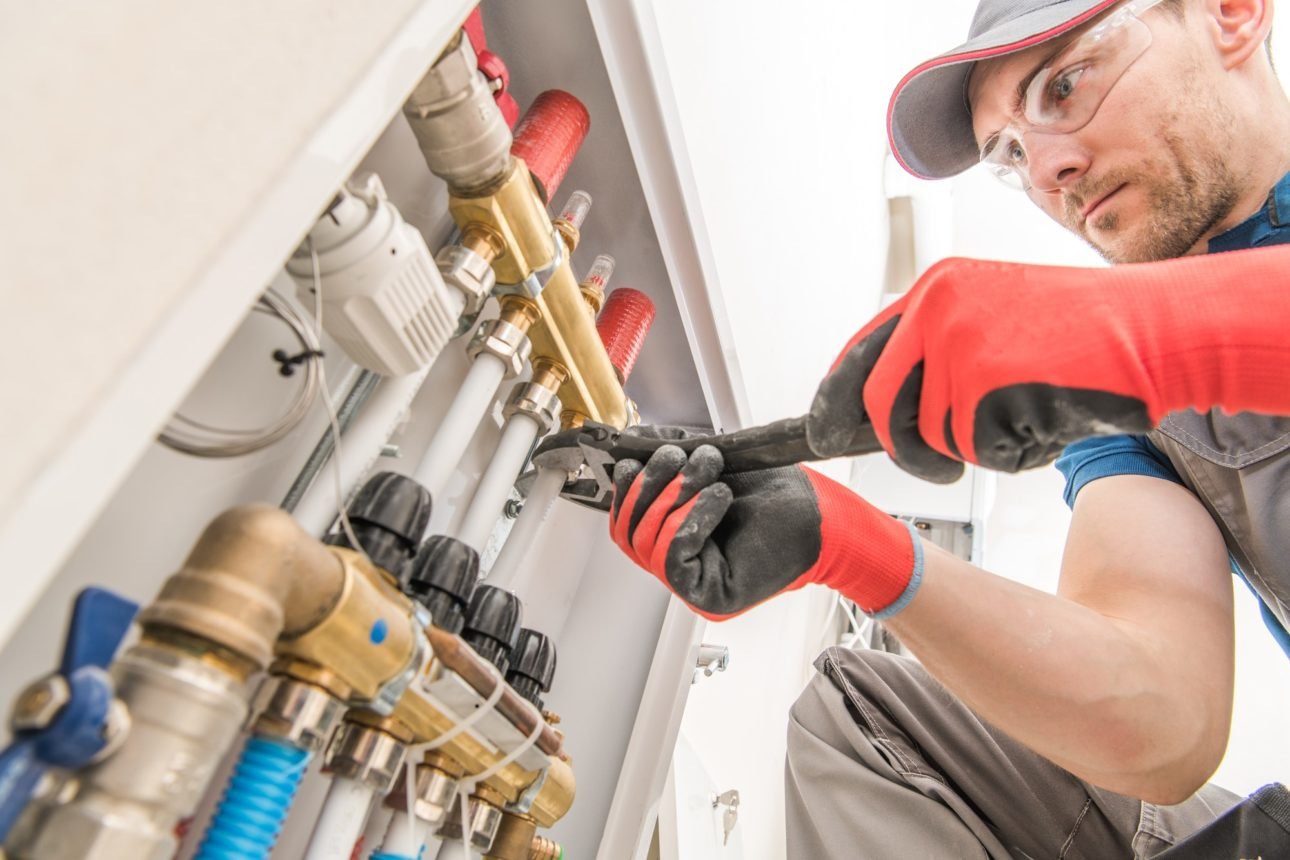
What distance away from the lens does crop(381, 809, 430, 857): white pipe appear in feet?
1.58

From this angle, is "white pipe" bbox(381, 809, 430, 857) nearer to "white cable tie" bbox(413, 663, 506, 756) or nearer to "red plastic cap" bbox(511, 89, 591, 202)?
"white cable tie" bbox(413, 663, 506, 756)

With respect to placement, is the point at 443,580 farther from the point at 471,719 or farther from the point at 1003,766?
the point at 1003,766

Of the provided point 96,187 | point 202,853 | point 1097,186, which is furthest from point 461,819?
point 1097,186

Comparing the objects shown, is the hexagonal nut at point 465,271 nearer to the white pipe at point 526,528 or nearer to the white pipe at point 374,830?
the white pipe at point 526,528

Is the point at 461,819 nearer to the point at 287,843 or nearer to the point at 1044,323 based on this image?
the point at 287,843

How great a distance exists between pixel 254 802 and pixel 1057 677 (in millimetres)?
679

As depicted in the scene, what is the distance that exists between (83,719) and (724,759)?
1.11 m

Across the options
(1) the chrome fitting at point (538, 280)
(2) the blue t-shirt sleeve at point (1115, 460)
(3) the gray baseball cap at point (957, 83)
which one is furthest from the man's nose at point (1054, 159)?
(1) the chrome fitting at point (538, 280)

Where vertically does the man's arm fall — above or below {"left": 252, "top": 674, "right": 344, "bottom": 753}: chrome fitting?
above

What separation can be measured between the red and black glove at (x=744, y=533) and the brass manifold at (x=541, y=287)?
0.11 meters

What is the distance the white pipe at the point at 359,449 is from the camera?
1.39ft

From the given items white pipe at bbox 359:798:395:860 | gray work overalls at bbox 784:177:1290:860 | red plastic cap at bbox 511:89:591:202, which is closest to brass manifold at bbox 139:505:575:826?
white pipe at bbox 359:798:395:860

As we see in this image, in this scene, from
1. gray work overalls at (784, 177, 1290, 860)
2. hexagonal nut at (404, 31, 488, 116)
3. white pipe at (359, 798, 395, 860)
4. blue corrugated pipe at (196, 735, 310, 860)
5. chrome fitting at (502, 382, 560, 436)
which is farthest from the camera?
gray work overalls at (784, 177, 1290, 860)

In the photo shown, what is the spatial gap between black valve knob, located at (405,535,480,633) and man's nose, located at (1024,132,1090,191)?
2.90ft
